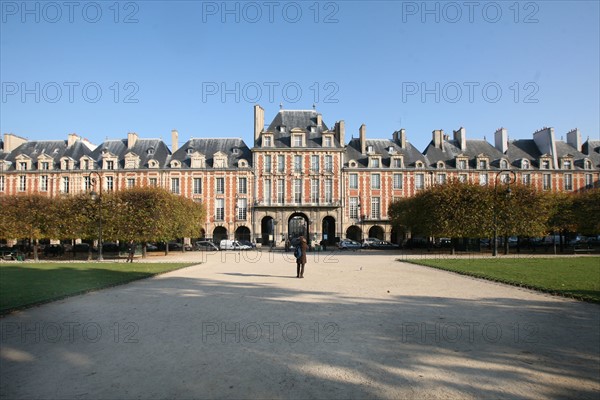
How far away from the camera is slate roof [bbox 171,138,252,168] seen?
160 ft

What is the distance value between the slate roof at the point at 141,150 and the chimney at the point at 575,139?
51.3 meters

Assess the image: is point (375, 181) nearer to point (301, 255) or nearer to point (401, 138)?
point (401, 138)

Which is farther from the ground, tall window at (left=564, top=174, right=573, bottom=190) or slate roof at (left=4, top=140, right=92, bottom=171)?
slate roof at (left=4, top=140, right=92, bottom=171)

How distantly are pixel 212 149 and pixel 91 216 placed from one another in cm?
2208

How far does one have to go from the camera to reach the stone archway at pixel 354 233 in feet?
159

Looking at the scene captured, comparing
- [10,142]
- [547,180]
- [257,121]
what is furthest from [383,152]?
[10,142]

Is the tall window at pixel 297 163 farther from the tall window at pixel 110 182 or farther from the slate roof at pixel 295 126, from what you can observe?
the tall window at pixel 110 182

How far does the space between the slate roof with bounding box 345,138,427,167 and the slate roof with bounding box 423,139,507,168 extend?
1.52 m

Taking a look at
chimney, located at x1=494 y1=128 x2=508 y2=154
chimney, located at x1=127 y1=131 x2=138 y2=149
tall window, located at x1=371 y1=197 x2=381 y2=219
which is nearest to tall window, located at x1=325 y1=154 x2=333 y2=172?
tall window, located at x1=371 y1=197 x2=381 y2=219

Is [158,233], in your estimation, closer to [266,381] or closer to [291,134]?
[291,134]

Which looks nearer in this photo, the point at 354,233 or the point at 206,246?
the point at 206,246

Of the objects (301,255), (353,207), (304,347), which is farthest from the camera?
(353,207)

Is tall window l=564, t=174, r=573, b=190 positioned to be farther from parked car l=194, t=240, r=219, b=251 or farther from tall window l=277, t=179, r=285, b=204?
parked car l=194, t=240, r=219, b=251

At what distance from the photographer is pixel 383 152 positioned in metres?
50.7
